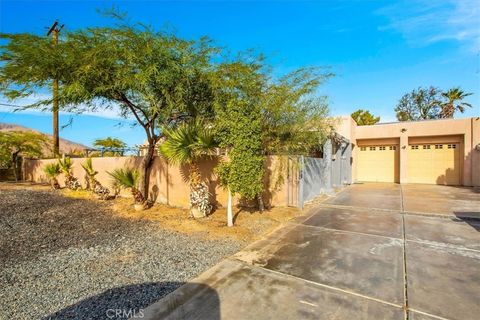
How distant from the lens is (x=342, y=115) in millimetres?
14992

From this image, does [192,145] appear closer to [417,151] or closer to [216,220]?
[216,220]

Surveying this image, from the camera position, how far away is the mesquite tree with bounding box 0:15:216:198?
19.8ft

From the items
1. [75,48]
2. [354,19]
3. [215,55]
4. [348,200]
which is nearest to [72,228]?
[75,48]

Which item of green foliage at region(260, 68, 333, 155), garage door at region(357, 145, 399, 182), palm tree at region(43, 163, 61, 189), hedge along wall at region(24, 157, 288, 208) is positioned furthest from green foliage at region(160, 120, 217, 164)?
garage door at region(357, 145, 399, 182)

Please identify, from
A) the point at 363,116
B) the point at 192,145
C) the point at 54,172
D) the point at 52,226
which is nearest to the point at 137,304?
the point at 192,145

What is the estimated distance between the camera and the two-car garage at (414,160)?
48.5ft

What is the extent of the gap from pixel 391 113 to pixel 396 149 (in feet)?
69.0

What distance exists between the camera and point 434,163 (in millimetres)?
15250

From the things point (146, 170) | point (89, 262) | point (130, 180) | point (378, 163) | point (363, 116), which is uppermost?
point (363, 116)

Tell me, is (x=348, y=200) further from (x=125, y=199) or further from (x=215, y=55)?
(x=125, y=199)

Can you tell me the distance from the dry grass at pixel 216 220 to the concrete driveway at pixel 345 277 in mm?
611

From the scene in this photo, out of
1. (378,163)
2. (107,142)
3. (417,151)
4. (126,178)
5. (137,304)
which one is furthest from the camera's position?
(107,142)

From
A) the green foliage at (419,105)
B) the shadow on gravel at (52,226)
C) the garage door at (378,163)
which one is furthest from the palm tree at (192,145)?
the green foliage at (419,105)

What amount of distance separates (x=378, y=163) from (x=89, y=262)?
1800 centimetres
